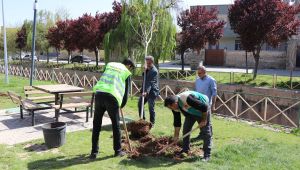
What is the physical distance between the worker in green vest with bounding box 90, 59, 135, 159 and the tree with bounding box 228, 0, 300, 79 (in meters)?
15.5

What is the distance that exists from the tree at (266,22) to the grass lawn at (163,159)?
1314 centimetres

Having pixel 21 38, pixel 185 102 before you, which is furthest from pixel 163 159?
pixel 21 38

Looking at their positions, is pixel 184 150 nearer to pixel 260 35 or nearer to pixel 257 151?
pixel 257 151

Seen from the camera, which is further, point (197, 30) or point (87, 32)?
point (87, 32)

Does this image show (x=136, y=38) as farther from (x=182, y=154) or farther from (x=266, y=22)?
(x=182, y=154)

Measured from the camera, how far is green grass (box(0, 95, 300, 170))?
5.53m

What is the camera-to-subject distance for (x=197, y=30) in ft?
80.9

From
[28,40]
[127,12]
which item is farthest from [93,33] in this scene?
[28,40]

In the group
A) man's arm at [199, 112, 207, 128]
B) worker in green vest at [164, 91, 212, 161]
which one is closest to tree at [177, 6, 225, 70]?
worker in green vest at [164, 91, 212, 161]

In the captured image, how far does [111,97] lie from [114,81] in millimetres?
270

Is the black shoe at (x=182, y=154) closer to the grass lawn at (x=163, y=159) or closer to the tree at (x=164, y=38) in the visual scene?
the grass lawn at (x=163, y=159)

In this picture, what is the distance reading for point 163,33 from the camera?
21.8m

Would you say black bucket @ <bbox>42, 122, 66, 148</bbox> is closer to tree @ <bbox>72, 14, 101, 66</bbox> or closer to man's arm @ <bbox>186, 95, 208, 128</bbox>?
man's arm @ <bbox>186, 95, 208, 128</bbox>

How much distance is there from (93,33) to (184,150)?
24952mm
